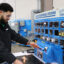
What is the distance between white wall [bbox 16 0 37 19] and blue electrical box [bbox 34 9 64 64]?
352 cm

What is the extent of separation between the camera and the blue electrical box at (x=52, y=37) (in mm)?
1340

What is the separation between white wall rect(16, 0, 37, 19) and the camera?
200 inches

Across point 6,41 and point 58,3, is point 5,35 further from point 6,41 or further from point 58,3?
point 58,3

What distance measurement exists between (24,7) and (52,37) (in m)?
3.90

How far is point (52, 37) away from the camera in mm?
1475

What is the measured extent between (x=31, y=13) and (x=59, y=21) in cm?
389

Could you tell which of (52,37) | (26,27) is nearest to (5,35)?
(52,37)

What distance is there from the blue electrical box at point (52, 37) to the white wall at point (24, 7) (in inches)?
139

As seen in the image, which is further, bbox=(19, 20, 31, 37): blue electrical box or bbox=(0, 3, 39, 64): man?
bbox=(19, 20, 31, 37): blue electrical box

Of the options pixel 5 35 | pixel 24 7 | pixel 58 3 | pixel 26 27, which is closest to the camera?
pixel 5 35

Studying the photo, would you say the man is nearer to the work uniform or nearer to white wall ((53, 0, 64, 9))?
the work uniform

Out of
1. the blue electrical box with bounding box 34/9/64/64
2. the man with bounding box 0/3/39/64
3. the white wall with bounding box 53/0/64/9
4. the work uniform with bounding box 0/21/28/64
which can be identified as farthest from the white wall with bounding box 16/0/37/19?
the man with bounding box 0/3/39/64

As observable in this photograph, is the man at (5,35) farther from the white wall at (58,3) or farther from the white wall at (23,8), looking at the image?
the white wall at (23,8)

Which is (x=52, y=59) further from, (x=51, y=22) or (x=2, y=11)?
(x=2, y=11)
